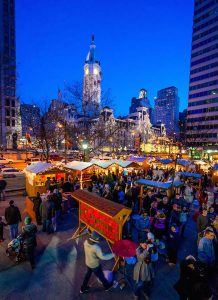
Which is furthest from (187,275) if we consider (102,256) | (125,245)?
(102,256)

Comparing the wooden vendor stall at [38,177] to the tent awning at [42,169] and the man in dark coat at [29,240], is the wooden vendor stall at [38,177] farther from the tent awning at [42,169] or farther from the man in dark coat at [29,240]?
the man in dark coat at [29,240]

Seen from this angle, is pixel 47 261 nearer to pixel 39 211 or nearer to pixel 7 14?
pixel 39 211

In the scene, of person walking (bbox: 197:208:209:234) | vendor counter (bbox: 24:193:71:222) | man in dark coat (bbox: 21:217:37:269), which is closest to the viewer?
man in dark coat (bbox: 21:217:37:269)

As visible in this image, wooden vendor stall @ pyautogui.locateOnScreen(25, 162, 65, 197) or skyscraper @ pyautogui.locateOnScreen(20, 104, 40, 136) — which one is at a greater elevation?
skyscraper @ pyautogui.locateOnScreen(20, 104, 40, 136)

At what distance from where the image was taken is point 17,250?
6.56 metres

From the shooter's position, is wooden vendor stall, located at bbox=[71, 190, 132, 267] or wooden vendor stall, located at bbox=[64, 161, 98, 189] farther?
wooden vendor stall, located at bbox=[64, 161, 98, 189]

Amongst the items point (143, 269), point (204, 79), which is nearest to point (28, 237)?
point (143, 269)

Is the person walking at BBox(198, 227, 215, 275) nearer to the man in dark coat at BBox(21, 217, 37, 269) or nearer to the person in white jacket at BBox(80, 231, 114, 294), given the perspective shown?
the person in white jacket at BBox(80, 231, 114, 294)

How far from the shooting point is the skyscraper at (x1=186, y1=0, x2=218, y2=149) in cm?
6326

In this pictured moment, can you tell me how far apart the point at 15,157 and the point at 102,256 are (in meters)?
44.7

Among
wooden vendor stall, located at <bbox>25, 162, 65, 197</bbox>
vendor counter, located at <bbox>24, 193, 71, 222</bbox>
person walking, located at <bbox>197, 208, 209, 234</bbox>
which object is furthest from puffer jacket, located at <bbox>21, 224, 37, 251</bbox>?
wooden vendor stall, located at <bbox>25, 162, 65, 197</bbox>

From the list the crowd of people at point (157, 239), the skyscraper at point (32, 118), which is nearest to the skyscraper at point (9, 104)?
the skyscraper at point (32, 118)

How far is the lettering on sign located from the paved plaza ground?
0.99m

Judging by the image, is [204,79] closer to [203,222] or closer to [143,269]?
[203,222]
